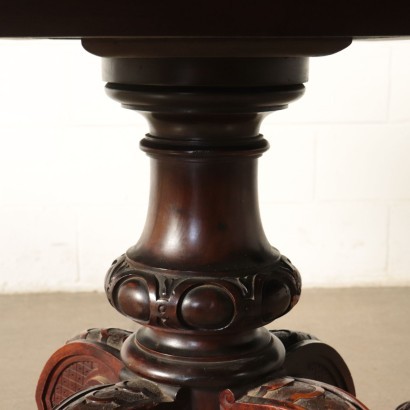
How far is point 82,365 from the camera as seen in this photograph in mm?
1047

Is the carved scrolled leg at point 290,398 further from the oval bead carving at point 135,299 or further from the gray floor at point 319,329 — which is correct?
the gray floor at point 319,329

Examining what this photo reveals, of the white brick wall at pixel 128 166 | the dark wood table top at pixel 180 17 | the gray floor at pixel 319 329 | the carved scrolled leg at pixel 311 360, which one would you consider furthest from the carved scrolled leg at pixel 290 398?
the white brick wall at pixel 128 166

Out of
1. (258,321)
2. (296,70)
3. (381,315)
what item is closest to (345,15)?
(296,70)

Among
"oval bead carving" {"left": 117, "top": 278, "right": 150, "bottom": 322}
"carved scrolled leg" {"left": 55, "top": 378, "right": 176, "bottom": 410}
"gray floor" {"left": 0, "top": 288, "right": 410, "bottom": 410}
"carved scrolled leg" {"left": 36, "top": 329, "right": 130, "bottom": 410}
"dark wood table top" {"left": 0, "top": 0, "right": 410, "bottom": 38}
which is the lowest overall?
"gray floor" {"left": 0, "top": 288, "right": 410, "bottom": 410}

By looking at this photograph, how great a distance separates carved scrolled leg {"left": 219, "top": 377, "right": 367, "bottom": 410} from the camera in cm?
79

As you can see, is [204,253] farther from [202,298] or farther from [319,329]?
[319,329]

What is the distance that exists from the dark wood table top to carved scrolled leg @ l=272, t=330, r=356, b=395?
1.67ft

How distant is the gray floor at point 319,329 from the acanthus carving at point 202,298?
2.52ft

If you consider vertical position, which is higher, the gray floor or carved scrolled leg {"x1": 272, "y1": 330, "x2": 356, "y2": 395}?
carved scrolled leg {"x1": 272, "y1": 330, "x2": 356, "y2": 395}

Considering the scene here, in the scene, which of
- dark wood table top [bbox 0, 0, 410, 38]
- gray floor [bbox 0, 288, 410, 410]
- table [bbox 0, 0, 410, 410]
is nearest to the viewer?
dark wood table top [bbox 0, 0, 410, 38]

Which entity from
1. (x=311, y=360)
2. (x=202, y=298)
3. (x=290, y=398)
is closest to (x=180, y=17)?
(x=202, y=298)

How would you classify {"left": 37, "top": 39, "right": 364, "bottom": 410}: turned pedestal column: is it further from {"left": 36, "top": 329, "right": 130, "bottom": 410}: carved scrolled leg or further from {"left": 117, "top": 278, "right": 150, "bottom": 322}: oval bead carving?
{"left": 36, "top": 329, "right": 130, "bottom": 410}: carved scrolled leg

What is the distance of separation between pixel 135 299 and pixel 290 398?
0.19 m

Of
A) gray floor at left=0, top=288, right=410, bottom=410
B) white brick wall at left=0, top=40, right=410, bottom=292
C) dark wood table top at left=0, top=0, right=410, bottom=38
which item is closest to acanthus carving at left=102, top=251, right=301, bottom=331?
dark wood table top at left=0, top=0, right=410, bottom=38
